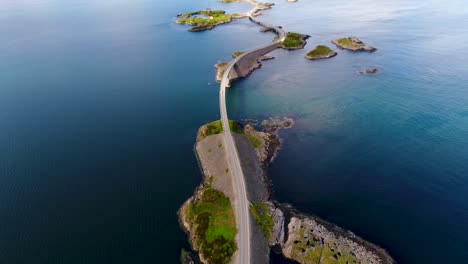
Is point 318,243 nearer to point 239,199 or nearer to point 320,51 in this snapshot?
point 239,199

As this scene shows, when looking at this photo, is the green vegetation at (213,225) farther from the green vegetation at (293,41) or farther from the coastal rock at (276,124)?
the green vegetation at (293,41)

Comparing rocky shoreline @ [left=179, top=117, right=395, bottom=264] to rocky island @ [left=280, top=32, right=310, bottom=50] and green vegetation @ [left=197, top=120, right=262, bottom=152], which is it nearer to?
green vegetation @ [left=197, top=120, right=262, bottom=152]

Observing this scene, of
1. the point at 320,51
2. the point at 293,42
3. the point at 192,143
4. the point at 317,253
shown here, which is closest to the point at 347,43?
the point at 320,51

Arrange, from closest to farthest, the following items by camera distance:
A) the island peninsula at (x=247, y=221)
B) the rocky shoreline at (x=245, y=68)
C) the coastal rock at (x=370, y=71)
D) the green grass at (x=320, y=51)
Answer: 1. the island peninsula at (x=247, y=221)
2. the coastal rock at (x=370, y=71)
3. the rocky shoreline at (x=245, y=68)
4. the green grass at (x=320, y=51)

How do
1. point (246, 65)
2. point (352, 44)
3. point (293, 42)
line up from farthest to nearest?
point (293, 42), point (352, 44), point (246, 65)

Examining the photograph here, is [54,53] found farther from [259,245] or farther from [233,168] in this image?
[259,245]

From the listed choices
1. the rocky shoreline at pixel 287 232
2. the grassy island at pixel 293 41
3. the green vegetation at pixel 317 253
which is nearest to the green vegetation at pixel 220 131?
the rocky shoreline at pixel 287 232

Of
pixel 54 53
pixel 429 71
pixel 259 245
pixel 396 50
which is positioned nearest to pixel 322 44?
pixel 396 50

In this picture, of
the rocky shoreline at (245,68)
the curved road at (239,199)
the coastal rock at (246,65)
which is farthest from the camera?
the coastal rock at (246,65)
